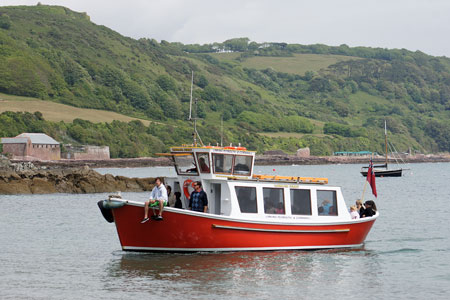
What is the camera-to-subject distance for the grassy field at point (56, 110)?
15419cm

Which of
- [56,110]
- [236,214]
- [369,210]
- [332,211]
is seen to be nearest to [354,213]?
[369,210]

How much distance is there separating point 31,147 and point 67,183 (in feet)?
225

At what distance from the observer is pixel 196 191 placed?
76.6ft

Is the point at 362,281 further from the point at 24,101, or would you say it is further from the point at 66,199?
the point at 24,101

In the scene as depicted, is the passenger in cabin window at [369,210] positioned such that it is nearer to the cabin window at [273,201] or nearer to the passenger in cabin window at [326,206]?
the passenger in cabin window at [326,206]

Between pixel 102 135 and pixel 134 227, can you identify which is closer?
pixel 134 227

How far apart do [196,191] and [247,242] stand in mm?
2487

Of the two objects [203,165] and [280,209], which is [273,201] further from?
[203,165]

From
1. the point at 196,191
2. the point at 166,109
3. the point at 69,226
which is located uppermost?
the point at 166,109

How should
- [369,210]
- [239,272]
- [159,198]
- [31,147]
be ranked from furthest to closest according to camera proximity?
[31,147] → [369,210] → [159,198] → [239,272]

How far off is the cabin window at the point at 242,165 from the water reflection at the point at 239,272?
9.45ft

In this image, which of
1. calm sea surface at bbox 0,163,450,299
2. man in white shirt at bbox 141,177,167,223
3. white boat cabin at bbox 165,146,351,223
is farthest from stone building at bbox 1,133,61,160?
man in white shirt at bbox 141,177,167,223

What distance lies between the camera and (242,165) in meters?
24.8

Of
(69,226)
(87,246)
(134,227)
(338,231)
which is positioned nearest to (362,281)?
(338,231)
